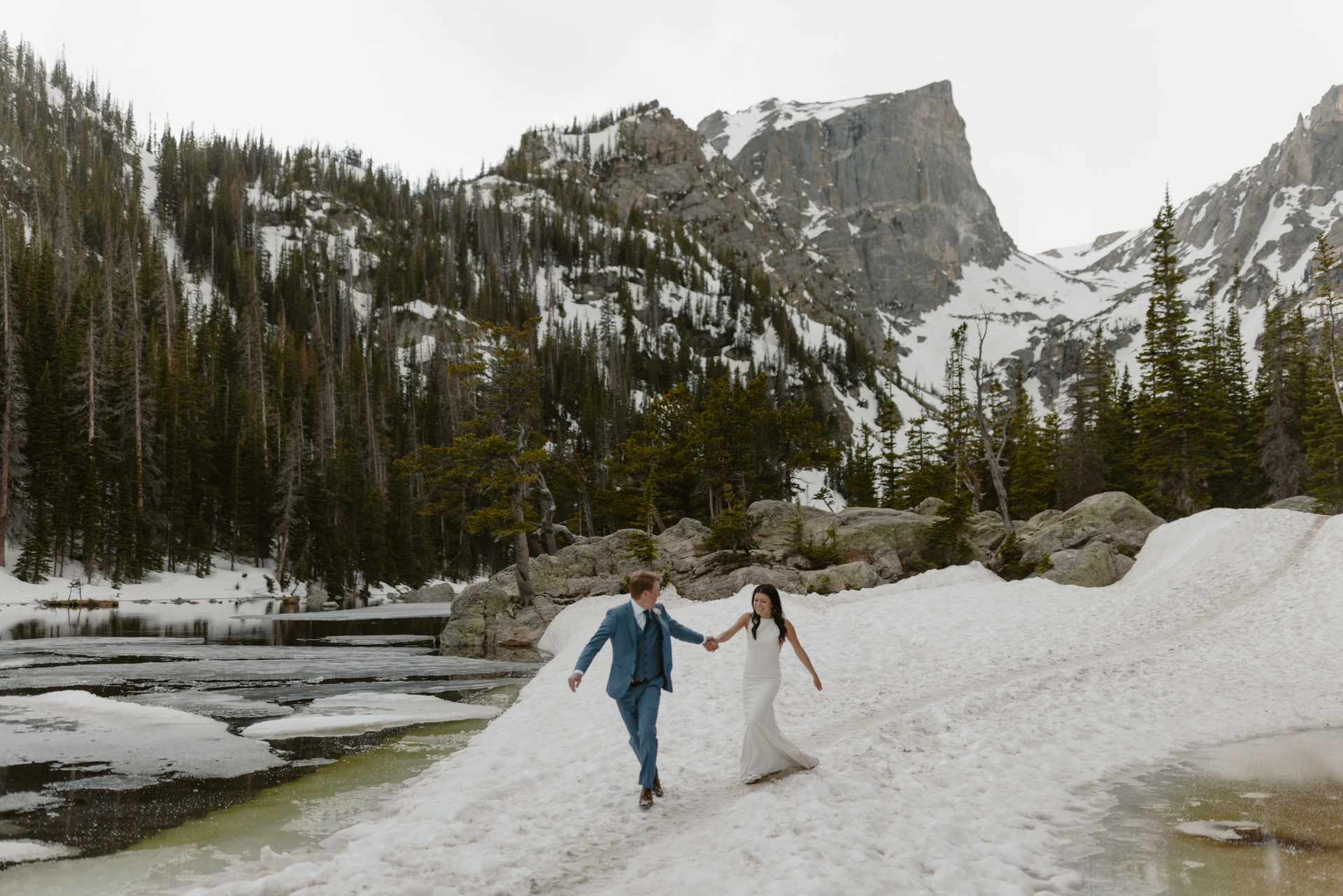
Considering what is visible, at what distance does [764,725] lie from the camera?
7.19m

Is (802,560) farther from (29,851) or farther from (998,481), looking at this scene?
(29,851)

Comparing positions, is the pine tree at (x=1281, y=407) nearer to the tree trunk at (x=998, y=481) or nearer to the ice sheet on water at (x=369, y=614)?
the tree trunk at (x=998, y=481)

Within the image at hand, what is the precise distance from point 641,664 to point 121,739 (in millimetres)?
8927

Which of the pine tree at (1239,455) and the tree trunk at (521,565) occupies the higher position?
the pine tree at (1239,455)

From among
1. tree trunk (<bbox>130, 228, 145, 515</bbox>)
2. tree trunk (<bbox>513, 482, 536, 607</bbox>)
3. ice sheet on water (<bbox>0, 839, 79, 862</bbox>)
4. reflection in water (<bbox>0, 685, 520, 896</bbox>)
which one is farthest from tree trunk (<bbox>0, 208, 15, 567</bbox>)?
ice sheet on water (<bbox>0, 839, 79, 862</bbox>)

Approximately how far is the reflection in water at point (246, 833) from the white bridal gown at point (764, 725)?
3.63m

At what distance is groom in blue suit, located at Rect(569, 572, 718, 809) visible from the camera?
6887mm

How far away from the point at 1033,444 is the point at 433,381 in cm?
6949

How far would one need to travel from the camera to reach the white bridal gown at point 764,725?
23.6 ft

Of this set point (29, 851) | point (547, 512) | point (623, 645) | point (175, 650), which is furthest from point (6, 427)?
point (623, 645)

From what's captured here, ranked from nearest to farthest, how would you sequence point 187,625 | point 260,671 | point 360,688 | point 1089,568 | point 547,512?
point 360,688 < point 260,671 < point 1089,568 < point 187,625 < point 547,512

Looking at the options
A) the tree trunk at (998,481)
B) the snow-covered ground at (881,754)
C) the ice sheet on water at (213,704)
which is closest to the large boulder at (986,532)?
the tree trunk at (998,481)

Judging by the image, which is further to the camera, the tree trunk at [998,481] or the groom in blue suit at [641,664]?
the tree trunk at [998,481]

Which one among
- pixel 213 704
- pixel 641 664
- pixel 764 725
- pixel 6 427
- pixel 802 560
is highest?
pixel 6 427
